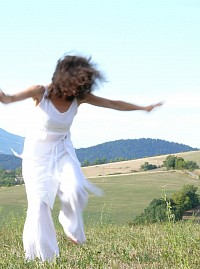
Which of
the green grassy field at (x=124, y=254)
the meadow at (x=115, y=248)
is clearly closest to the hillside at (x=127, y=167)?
the meadow at (x=115, y=248)

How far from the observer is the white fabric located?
626 centimetres

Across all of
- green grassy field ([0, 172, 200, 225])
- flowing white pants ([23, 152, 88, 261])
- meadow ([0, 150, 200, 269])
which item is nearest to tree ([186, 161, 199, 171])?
green grassy field ([0, 172, 200, 225])

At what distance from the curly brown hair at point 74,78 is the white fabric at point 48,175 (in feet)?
0.54

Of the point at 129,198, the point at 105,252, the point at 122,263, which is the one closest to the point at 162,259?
the point at 122,263

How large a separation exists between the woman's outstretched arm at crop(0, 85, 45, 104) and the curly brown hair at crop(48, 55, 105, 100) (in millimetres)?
113

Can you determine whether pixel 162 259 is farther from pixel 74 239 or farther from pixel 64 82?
pixel 64 82

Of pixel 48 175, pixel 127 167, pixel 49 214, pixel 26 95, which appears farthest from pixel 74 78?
pixel 127 167

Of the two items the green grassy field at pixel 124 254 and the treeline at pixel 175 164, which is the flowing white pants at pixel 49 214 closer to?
the green grassy field at pixel 124 254

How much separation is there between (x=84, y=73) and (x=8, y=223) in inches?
203

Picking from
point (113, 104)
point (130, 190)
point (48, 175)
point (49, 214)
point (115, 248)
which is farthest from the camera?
point (130, 190)

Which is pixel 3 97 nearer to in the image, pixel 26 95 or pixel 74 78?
pixel 26 95

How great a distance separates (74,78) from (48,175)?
3.47 feet

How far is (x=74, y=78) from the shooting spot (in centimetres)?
612

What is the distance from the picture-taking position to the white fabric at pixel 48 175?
6.26 m
